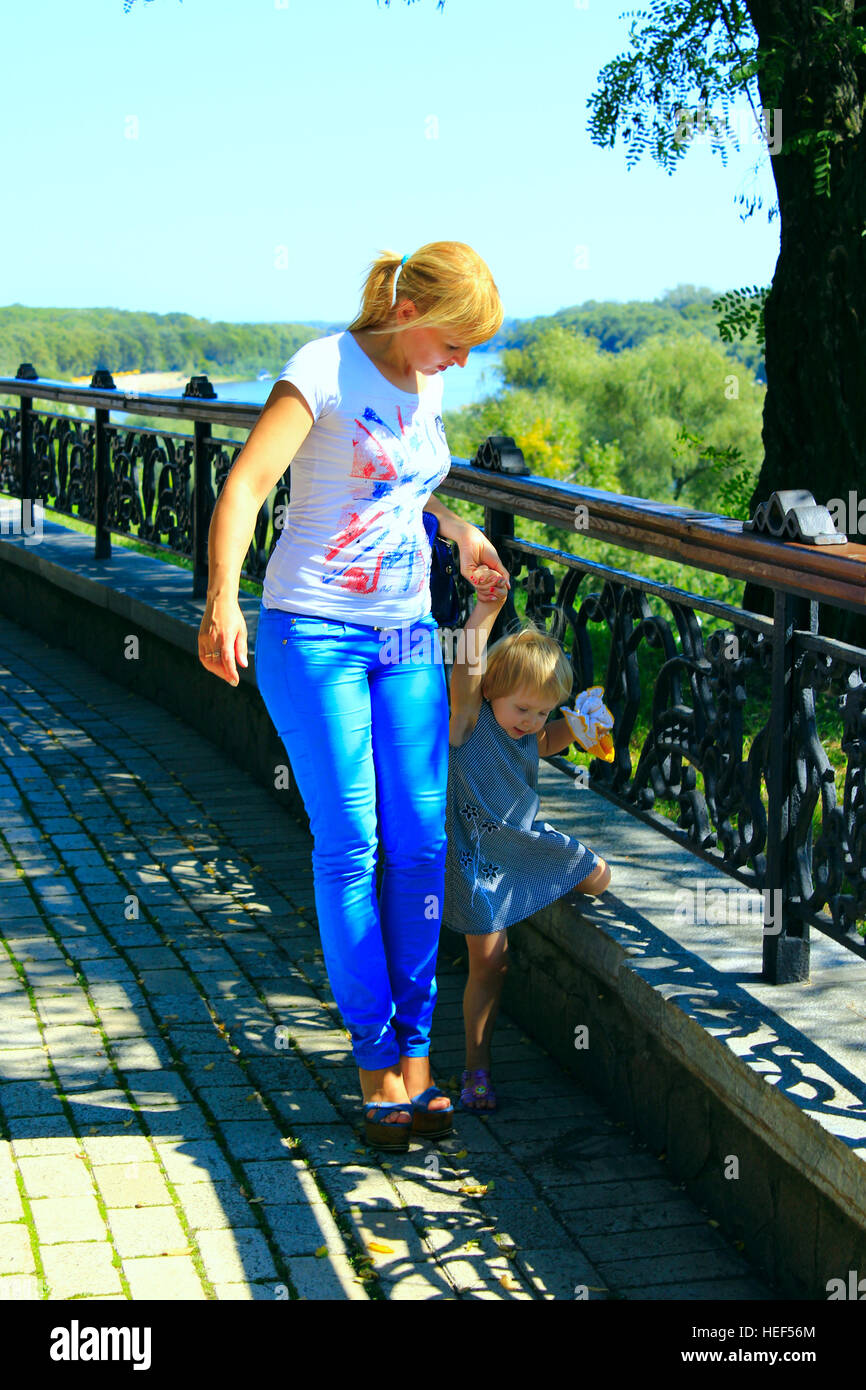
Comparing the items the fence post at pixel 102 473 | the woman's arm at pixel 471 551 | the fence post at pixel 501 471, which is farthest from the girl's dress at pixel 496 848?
the fence post at pixel 102 473

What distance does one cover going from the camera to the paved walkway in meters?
3.02

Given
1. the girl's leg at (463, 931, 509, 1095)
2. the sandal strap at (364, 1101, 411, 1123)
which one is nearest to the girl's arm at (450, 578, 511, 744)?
the girl's leg at (463, 931, 509, 1095)

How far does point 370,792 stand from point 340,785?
10cm

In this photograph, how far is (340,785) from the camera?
338 centimetres

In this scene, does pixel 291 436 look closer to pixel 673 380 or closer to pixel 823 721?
pixel 823 721

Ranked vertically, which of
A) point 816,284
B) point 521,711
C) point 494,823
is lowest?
point 494,823

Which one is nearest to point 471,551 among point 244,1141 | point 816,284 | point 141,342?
point 244,1141

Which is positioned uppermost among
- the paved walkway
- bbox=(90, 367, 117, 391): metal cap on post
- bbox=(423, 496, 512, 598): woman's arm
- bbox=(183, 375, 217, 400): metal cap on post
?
bbox=(90, 367, 117, 391): metal cap on post

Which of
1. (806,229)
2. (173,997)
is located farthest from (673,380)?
(173,997)

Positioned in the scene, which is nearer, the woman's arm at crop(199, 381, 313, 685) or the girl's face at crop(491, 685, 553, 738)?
the woman's arm at crop(199, 381, 313, 685)

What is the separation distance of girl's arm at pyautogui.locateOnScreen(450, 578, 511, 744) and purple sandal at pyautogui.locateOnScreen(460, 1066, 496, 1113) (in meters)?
0.85

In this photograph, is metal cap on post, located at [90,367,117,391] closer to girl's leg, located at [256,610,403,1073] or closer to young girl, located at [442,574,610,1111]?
young girl, located at [442,574,610,1111]

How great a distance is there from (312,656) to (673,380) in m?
88.7

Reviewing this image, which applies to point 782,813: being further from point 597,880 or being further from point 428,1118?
point 428,1118
